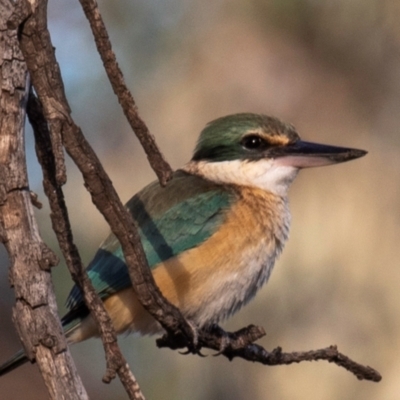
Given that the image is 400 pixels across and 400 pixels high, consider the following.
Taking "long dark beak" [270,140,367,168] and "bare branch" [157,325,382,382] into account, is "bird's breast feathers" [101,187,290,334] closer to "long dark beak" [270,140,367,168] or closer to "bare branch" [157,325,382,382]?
"bare branch" [157,325,382,382]

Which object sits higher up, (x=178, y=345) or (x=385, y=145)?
(x=385, y=145)

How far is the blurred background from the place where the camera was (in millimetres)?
5652

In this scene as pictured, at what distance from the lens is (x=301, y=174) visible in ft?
19.8

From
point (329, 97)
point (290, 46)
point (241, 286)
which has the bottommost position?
point (241, 286)

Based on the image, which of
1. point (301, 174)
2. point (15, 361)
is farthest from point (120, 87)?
point (301, 174)

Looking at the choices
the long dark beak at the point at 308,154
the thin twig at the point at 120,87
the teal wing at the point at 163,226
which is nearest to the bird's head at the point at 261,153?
the long dark beak at the point at 308,154

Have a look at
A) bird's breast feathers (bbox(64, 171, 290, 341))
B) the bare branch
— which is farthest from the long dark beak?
the bare branch

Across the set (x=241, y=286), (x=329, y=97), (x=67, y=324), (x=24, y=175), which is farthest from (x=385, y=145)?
(x=24, y=175)

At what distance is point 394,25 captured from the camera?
6.04m

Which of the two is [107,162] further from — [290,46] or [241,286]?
[241,286]

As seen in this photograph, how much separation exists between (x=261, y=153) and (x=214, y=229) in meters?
0.50

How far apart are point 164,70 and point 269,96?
0.82 metres

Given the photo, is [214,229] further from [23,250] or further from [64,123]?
[64,123]

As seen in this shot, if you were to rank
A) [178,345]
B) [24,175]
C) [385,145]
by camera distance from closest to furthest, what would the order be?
1. [24,175]
2. [178,345]
3. [385,145]
